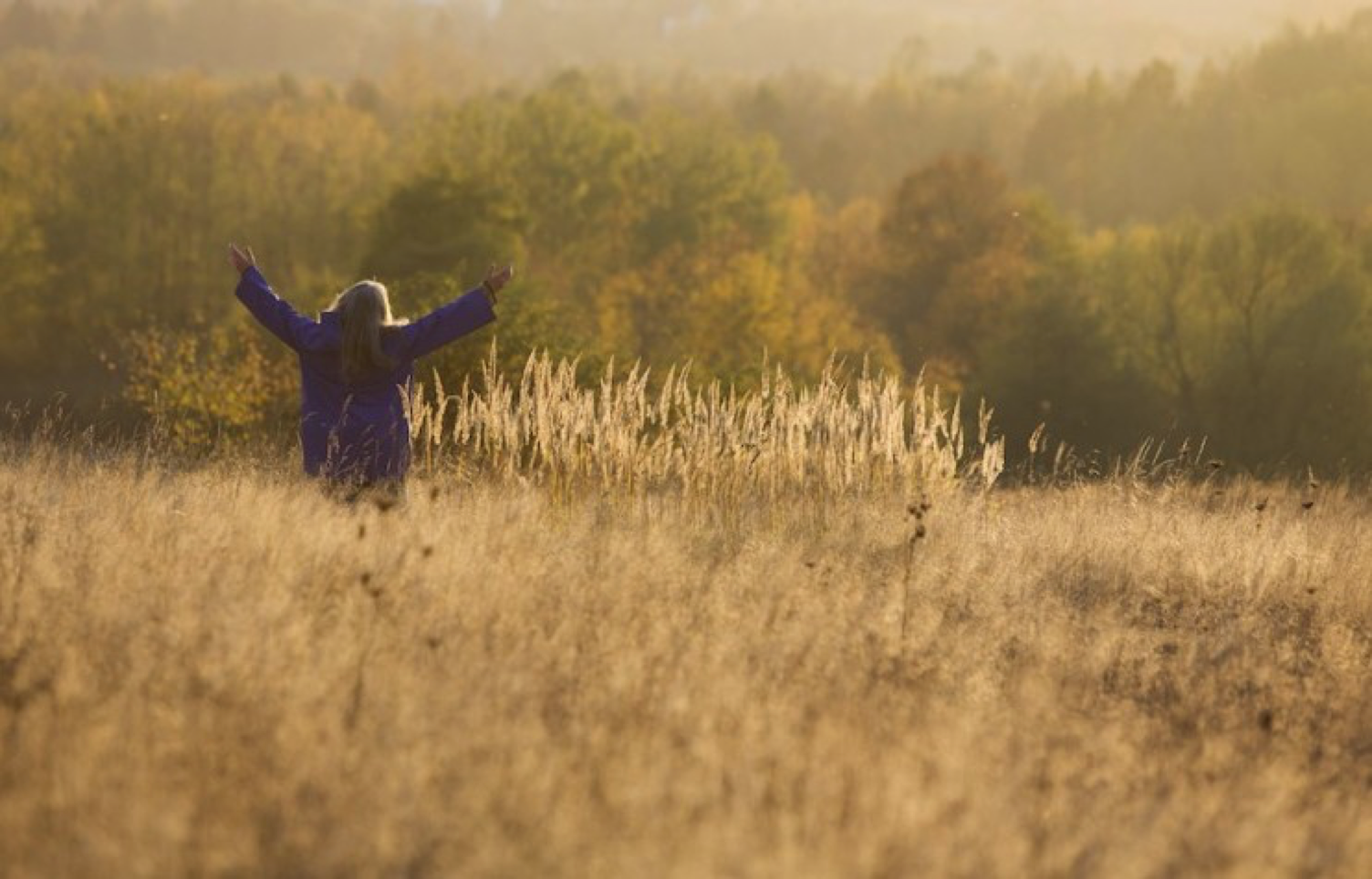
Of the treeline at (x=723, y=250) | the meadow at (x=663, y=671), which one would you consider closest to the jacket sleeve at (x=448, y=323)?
the meadow at (x=663, y=671)

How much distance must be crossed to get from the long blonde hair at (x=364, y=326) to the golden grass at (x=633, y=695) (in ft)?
2.46

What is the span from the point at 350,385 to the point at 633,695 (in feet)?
10.7

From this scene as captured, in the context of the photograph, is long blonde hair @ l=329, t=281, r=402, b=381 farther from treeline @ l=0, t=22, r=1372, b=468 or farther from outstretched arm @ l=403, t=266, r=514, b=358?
treeline @ l=0, t=22, r=1372, b=468

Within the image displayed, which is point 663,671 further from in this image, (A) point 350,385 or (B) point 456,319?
(A) point 350,385

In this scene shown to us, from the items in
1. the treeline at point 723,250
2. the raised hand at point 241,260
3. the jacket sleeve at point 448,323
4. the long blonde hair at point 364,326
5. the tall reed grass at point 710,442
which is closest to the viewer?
the long blonde hair at point 364,326

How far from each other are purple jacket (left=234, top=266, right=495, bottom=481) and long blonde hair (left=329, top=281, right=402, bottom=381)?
7 cm

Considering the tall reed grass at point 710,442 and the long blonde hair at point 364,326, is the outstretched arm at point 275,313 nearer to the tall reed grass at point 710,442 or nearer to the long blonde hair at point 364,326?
the long blonde hair at point 364,326

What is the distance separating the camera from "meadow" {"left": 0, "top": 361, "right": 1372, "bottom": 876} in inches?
151

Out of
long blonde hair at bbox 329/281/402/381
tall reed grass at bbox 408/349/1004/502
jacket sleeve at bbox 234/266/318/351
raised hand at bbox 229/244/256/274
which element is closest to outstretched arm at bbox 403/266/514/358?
long blonde hair at bbox 329/281/402/381

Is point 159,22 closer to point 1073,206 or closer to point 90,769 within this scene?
point 1073,206

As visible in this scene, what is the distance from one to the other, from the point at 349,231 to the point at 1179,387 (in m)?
25.2

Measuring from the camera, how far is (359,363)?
7418 millimetres

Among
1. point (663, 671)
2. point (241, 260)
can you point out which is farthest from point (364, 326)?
point (663, 671)

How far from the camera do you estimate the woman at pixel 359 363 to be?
7355 mm
